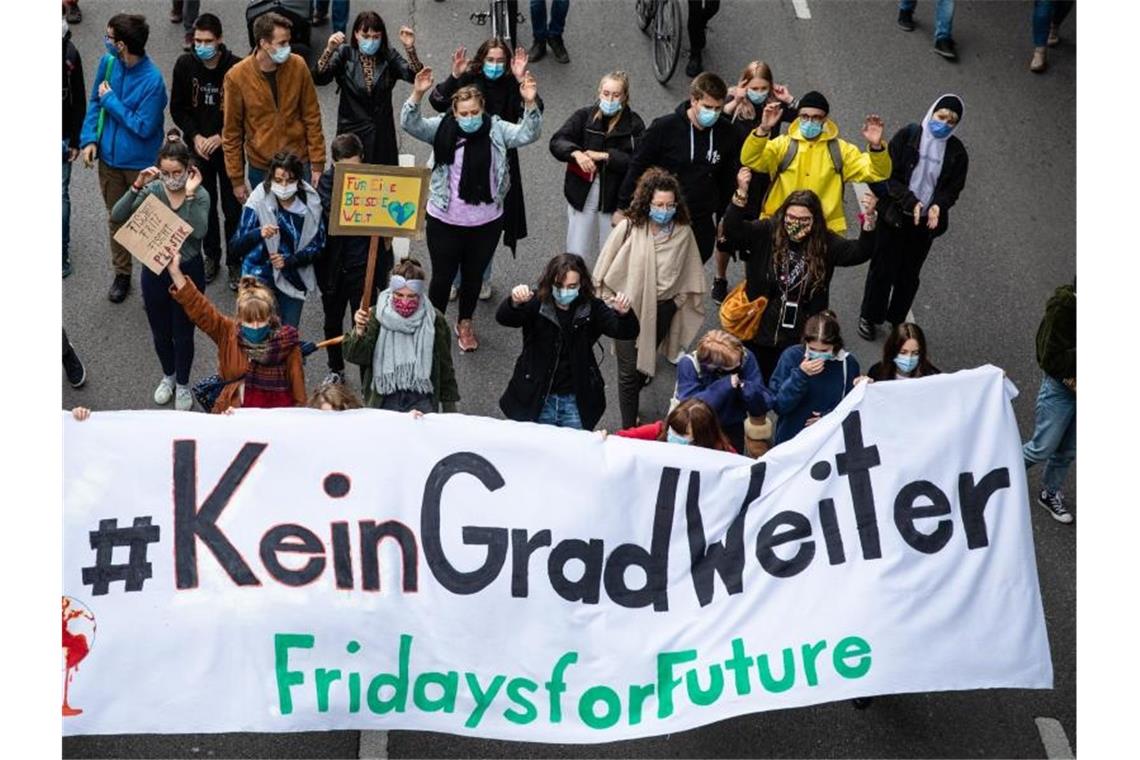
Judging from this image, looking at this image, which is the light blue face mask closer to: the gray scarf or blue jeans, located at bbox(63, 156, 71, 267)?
blue jeans, located at bbox(63, 156, 71, 267)

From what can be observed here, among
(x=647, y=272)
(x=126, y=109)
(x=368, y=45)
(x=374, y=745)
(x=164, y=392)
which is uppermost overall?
(x=368, y=45)

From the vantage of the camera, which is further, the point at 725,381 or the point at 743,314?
the point at 743,314

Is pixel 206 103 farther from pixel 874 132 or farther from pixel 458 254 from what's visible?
pixel 874 132

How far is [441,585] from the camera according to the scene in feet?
22.7

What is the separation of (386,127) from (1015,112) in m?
5.17

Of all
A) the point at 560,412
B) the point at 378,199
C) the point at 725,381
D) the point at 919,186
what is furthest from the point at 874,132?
the point at 378,199

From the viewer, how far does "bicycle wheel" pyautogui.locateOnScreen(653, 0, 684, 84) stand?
12703mm

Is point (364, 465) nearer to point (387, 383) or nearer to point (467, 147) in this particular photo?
point (387, 383)

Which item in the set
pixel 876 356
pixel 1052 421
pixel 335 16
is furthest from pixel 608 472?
pixel 335 16

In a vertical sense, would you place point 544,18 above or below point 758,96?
above

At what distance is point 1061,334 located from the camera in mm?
8727

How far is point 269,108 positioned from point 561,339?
2711 millimetres

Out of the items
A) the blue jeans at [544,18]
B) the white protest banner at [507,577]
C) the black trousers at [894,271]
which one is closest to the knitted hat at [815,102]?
the black trousers at [894,271]

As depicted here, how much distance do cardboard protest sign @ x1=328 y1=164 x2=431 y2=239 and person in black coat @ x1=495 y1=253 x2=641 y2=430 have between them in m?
0.68
